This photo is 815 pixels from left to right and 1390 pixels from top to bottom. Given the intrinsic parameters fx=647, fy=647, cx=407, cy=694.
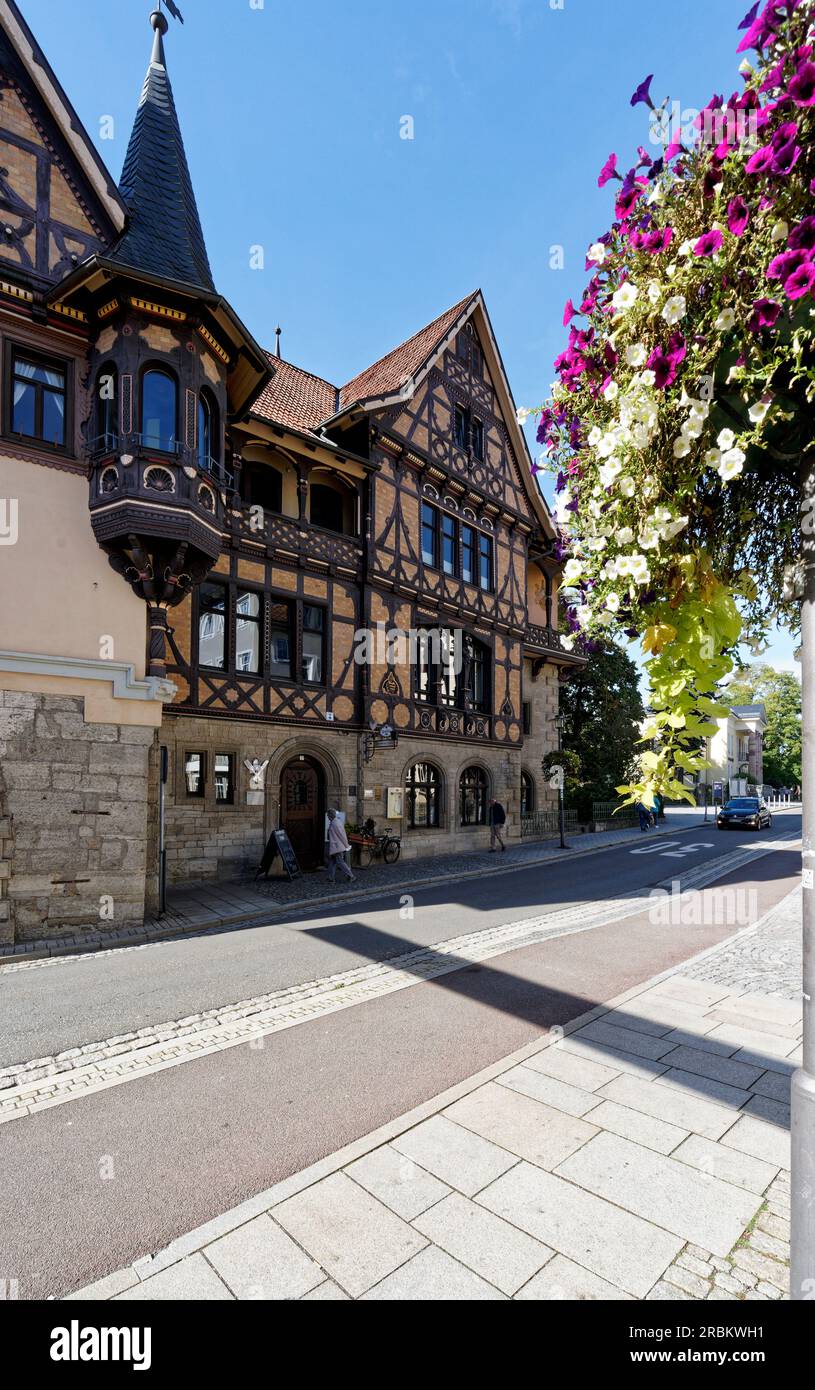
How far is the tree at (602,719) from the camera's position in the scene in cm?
2736

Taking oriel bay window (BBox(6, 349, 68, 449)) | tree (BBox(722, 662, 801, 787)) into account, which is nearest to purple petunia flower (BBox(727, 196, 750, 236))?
oriel bay window (BBox(6, 349, 68, 449))

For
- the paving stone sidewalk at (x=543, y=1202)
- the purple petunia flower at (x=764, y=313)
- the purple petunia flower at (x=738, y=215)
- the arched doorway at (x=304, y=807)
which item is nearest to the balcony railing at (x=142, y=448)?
the arched doorway at (x=304, y=807)

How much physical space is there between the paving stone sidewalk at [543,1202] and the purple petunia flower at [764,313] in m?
3.62

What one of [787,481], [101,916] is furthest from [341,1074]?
[101,916]

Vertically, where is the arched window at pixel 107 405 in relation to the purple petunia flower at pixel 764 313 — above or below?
above

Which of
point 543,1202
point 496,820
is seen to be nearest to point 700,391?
point 543,1202

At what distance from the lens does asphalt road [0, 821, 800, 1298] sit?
10.8 ft

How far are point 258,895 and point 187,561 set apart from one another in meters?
6.19

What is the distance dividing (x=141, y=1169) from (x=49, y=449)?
392 inches

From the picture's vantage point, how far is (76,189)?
413 inches

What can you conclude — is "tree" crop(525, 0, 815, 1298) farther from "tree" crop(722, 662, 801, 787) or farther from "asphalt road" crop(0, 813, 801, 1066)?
"tree" crop(722, 662, 801, 787)

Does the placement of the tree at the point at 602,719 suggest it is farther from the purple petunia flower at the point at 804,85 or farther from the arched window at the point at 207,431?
the purple petunia flower at the point at 804,85

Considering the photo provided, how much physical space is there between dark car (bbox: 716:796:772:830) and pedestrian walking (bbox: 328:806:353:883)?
71.3ft

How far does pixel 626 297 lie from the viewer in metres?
1.95
